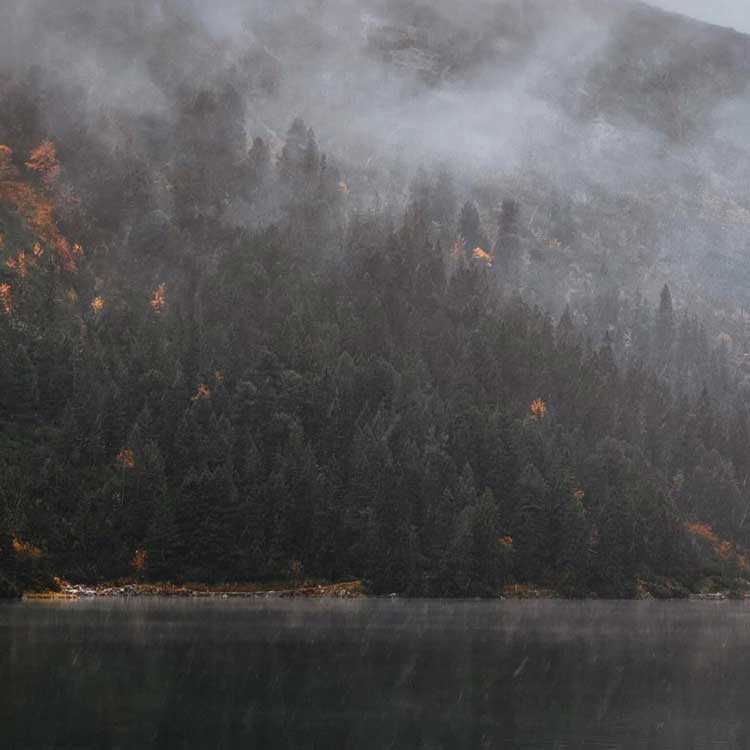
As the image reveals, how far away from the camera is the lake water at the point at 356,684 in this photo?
57.4 m

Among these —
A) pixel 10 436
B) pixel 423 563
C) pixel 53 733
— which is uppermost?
pixel 10 436

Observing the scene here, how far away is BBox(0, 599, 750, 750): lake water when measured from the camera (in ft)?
188

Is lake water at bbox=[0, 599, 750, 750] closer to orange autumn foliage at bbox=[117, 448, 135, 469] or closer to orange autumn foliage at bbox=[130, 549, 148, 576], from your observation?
orange autumn foliage at bbox=[130, 549, 148, 576]

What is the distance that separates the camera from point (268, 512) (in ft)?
606

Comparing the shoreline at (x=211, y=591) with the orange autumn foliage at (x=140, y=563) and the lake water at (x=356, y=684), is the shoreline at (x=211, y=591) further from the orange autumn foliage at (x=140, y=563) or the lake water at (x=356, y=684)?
the lake water at (x=356, y=684)

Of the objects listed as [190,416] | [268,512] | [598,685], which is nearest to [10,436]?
[190,416]

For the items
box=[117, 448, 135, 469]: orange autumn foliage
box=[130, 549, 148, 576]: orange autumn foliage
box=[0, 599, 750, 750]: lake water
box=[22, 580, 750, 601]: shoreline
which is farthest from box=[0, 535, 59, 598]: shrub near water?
box=[117, 448, 135, 469]: orange autumn foliage

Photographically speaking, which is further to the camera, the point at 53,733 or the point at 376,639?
the point at 376,639

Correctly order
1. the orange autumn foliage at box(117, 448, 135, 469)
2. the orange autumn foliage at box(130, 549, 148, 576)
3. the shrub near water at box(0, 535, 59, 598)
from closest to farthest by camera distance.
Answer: the shrub near water at box(0, 535, 59, 598) → the orange autumn foliage at box(130, 549, 148, 576) → the orange autumn foliage at box(117, 448, 135, 469)

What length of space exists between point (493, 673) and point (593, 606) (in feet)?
327

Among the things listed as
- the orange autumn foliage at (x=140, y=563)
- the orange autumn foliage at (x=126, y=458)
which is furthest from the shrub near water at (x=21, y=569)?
the orange autumn foliage at (x=126, y=458)

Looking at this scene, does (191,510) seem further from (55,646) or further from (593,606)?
(55,646)

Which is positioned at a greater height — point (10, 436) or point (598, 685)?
point (10, 436)

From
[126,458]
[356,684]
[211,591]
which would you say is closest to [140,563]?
[211,591]
